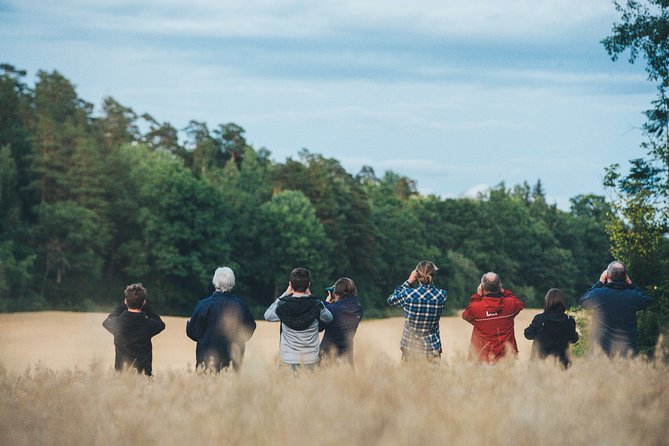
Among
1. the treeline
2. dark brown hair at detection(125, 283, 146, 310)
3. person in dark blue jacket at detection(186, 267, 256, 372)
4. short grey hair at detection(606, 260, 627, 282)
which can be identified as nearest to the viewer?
dark brown hair at detection(125, 283, 146, 310)

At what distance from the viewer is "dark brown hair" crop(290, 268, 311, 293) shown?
9.58 meters

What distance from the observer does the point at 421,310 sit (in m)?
10.4

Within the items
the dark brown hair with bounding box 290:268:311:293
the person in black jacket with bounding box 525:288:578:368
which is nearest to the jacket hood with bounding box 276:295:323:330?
the dark brown hair with bounding box 290:268:311:293

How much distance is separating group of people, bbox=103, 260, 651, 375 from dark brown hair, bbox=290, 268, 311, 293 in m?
0.01

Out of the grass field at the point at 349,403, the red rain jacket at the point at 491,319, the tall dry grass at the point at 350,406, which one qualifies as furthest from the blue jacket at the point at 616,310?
the tall dry grass at the point at 350,406

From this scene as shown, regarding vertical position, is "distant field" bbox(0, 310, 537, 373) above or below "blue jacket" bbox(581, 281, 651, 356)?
A: below

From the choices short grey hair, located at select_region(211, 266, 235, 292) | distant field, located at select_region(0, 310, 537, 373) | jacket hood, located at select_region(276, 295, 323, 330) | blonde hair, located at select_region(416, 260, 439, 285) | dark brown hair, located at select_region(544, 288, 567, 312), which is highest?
blonde hair, located at select_region(416, 260, 439, 285)

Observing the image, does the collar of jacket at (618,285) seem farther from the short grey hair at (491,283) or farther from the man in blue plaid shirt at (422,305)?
the man in blue plaid shirt at (422,305)

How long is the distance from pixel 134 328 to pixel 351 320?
96.4 inches

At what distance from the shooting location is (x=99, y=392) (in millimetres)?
7051

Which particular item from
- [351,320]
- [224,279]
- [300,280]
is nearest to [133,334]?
[224,279]

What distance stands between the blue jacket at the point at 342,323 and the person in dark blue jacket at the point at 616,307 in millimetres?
2744

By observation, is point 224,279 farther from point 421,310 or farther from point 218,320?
point 421,310

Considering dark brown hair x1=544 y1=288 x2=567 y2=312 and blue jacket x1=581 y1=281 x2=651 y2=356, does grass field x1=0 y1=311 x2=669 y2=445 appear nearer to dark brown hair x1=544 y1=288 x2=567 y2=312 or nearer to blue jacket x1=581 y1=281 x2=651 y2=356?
dark brown hair x1=544 y1=288 x2=567 y2=312
